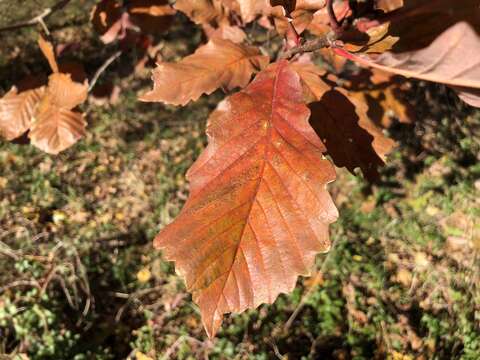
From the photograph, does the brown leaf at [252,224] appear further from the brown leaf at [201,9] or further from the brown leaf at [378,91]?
the brown leaf at [378,91]

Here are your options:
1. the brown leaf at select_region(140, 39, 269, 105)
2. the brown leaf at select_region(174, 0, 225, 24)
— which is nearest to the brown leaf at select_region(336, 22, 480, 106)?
the brown leaf at select_region(140, 39, 269, 105)

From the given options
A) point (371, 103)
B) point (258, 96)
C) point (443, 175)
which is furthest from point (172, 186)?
point (258, 96)

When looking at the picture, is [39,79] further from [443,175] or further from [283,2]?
[443,175]

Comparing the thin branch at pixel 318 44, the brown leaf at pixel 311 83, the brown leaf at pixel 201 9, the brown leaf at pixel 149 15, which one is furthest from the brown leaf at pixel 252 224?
the brown leaf at pixel 149 15

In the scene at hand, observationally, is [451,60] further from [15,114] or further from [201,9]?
[15,114]

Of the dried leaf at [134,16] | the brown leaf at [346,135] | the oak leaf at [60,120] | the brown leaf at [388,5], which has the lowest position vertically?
the brown leaf at [346,135]

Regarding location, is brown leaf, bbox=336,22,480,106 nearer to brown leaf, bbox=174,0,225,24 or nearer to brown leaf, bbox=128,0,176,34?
brown leaf, bbox=174,0,225,24

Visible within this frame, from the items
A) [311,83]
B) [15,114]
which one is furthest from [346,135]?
[15,114]
